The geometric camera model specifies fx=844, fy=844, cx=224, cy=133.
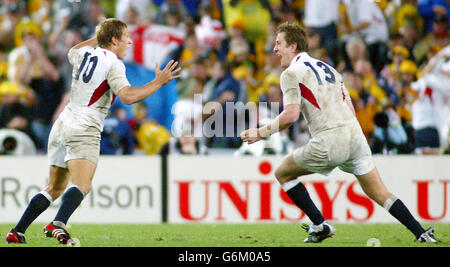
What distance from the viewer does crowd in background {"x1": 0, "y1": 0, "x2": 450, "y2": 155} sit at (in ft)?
43.5

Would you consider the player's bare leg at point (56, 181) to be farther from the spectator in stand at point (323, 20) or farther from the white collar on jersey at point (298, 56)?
the spectator in stand at point (323, 20)

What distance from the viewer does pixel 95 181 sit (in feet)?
40.2

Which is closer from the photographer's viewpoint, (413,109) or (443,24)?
(413,109)

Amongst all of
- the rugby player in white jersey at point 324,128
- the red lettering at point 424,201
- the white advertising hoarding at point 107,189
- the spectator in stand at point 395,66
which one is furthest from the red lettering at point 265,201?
the rugby player in white jersey at point 324,128

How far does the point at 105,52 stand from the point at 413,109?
7476mm

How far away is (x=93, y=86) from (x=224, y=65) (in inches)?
267

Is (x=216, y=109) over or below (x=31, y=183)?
over

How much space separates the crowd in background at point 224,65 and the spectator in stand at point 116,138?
2 centimetres

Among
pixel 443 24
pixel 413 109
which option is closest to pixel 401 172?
pixel 413 109

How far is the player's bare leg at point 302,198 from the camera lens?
820cm

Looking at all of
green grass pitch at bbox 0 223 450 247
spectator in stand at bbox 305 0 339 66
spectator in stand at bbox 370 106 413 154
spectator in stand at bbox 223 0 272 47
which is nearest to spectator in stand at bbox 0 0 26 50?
spectator in stand at bbox 223 0 272 47
